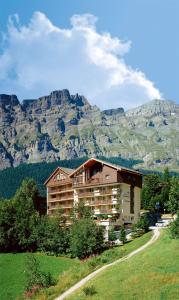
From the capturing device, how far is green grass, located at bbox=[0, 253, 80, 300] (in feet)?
150

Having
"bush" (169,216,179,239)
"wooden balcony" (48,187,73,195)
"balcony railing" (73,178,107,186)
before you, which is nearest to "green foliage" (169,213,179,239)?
"bush" (169,216,179,239)

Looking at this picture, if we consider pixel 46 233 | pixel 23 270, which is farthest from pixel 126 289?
pixel 46 233

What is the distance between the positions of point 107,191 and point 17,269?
100 feet

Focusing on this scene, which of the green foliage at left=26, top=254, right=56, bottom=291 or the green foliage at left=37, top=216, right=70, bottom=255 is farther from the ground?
the green foliage at left=37, top=216, right=70, bottom=255

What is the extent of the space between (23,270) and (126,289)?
28.8 m

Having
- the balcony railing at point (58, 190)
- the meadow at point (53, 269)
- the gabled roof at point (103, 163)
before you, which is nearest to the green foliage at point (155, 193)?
the gabled roof at point (103, 163)

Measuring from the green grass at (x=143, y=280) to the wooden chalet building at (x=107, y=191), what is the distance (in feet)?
125

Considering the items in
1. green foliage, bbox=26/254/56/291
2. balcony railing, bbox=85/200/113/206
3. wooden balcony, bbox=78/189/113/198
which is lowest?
green foliage, bbox=26/254/56/291

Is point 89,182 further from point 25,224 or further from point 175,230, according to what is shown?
point 175,230

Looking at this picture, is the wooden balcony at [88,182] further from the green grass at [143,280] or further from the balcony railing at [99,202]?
the green grass at [143,280]

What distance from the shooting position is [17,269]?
5850cm

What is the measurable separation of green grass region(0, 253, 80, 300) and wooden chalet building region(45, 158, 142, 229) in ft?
53.1

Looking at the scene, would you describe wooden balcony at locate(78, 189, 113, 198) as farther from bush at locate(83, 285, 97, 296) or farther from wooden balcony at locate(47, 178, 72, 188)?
bush at locate(83, 285, 97, 296)

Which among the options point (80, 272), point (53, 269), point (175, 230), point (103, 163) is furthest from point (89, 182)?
point (80, 272)
